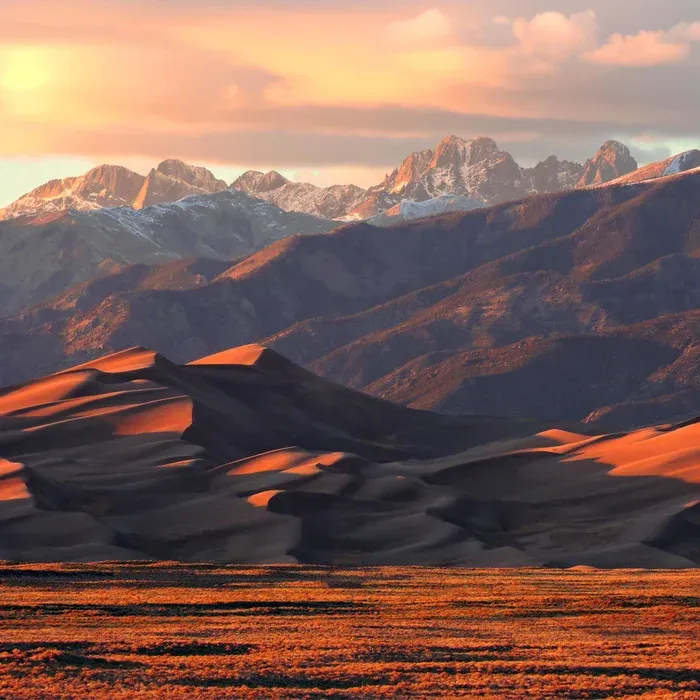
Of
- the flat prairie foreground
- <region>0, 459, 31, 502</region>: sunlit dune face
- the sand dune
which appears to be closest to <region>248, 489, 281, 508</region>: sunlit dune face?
the sand dune

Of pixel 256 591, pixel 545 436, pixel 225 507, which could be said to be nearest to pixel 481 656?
→ pixel 256 591

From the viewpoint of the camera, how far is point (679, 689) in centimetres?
3778

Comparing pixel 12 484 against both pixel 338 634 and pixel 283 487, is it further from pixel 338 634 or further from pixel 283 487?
pixel 338 634

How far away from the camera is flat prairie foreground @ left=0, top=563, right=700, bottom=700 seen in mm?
37312

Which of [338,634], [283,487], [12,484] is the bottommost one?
[283,487]

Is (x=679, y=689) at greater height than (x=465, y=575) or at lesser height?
greater

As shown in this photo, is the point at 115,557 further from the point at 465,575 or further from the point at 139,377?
the point at 139,377

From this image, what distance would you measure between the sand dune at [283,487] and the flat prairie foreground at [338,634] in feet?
83.8

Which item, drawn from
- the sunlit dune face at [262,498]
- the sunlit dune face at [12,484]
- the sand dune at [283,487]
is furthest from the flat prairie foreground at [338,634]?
the sunlit dune face at [262,498]

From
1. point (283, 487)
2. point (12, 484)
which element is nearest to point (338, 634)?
point (12, 484)

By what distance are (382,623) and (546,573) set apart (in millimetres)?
29695

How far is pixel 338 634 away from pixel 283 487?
237ft

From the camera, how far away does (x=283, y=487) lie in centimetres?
11962

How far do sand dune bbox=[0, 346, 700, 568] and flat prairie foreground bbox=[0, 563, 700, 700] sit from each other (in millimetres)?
25532
